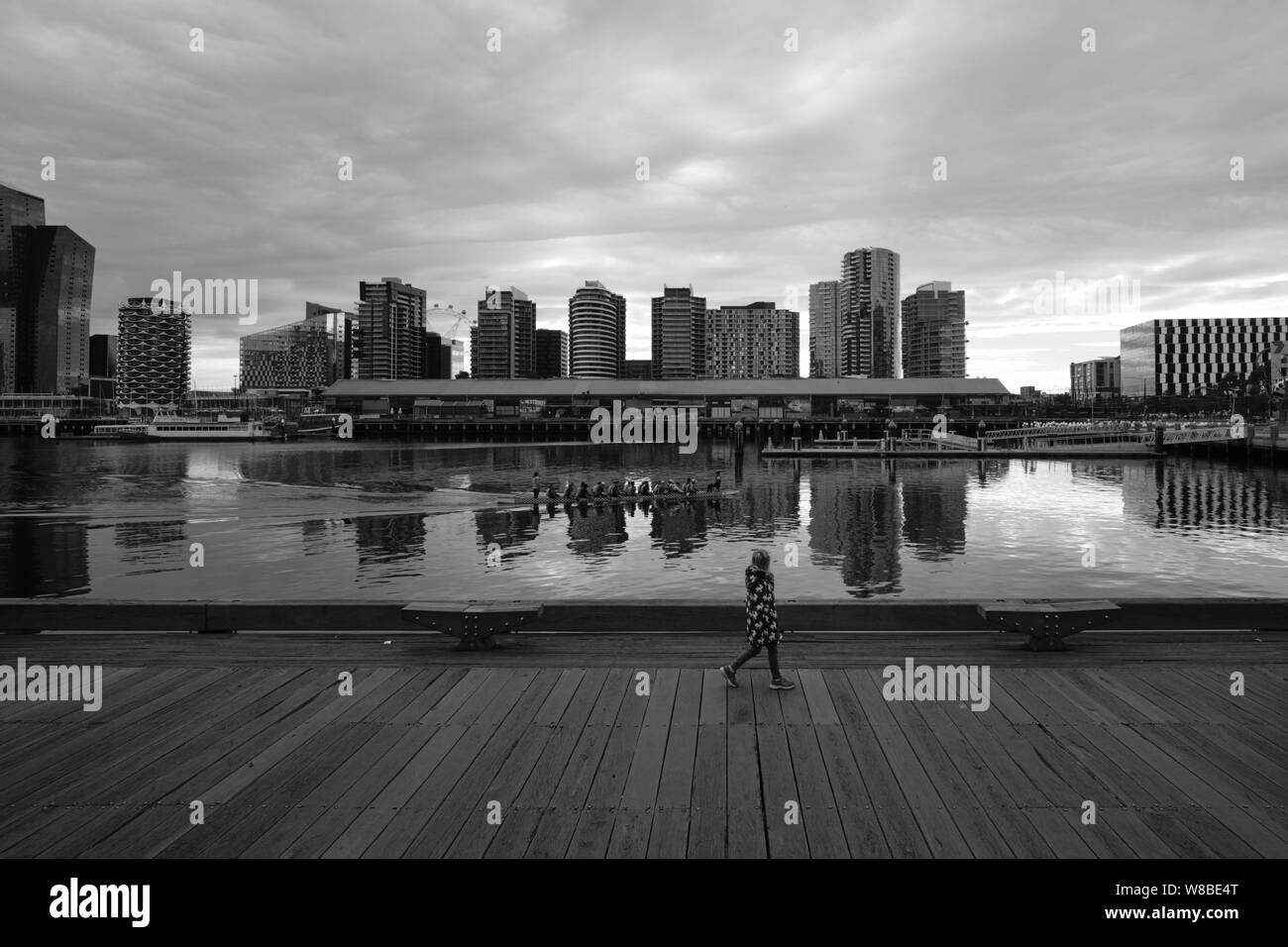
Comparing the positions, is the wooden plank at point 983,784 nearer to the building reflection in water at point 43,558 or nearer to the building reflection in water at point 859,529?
the building reflection in water at point 859,529

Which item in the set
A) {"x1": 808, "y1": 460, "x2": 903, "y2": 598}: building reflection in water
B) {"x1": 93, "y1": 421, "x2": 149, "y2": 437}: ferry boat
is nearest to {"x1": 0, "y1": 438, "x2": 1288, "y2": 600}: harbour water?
{"x1": 808, "y1": 460, "x2": 903, "y2": 598}: building reflection in water

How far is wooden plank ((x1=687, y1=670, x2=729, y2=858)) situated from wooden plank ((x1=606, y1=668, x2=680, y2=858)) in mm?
284

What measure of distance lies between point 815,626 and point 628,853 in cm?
537

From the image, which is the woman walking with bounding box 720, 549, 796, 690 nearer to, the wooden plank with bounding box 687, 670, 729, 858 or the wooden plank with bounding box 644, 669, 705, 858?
the wooden plank with bounding box 687, 670, 729, 858

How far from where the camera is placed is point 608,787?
580cm

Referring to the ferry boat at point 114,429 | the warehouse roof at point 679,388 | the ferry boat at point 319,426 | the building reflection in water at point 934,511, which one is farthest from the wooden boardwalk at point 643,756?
the ferry boat at point 114,429

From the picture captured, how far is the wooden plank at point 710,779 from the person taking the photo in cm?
505

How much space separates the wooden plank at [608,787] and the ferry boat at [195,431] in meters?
174

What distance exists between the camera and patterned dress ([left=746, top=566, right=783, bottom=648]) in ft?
26.7

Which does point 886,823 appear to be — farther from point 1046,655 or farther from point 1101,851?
point 1046,655

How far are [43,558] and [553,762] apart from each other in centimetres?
3615

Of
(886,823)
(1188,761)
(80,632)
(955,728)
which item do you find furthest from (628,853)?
(80,632)

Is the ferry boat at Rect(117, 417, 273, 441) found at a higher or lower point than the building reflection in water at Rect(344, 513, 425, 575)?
higher

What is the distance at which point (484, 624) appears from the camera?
9234mm
